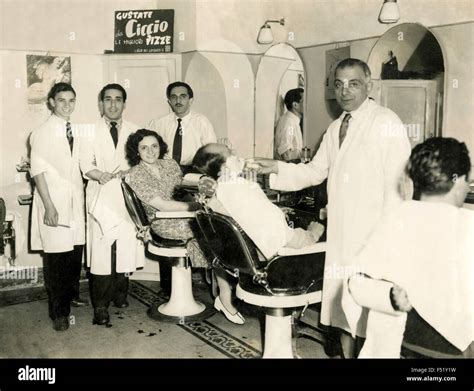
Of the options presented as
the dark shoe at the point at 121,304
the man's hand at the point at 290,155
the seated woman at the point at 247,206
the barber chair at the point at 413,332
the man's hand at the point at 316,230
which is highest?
the man's hand at the point at 290,155

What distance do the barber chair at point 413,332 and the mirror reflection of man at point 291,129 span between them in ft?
8.29

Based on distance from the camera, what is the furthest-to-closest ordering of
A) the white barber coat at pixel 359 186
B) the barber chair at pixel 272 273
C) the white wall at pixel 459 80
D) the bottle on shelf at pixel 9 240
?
the bottle on shelf at pixel 9 240, the white wall at pixel 459 80, the white barber coat at pixel 359 186, the barber chair at pixel 272 273

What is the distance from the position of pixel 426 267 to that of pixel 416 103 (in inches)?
69.2

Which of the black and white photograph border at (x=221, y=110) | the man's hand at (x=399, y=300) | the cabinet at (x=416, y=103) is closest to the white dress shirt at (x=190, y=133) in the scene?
the black and white photograph border at (x=221, y=110)

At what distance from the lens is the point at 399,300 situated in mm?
1698

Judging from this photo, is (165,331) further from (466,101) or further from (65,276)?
(466,101)

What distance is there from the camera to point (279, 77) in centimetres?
463

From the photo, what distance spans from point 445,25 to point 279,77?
170 centimetres

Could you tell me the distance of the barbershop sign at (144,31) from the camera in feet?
15.4

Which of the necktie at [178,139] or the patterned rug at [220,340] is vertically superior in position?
the necktie at [178,139]

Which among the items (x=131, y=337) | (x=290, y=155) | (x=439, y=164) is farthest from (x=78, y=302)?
(x=439, y=164)

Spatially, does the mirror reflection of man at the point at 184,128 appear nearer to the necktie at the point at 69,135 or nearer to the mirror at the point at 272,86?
the mirror at the point at 272,86

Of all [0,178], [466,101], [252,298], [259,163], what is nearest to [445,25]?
[466,101]

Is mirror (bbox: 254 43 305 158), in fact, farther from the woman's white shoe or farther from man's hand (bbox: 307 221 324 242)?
man's hand (bbox: 307 221 324 242)
